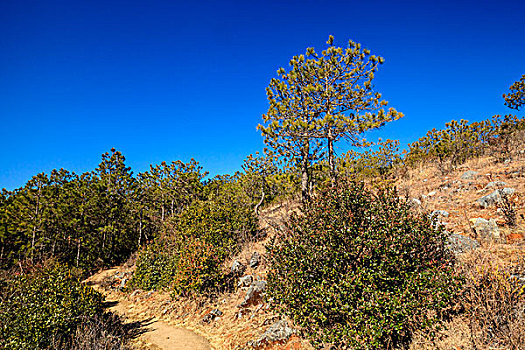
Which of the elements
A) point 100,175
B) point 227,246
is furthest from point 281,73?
point 100,175

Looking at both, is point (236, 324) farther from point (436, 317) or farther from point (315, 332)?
point (436, 317)

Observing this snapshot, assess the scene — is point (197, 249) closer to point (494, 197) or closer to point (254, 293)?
point (254, 293)

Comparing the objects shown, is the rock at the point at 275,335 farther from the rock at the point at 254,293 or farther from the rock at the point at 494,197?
the rock at the point at 494,197

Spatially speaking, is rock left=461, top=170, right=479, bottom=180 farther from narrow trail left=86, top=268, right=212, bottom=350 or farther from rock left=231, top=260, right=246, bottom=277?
narrow trail left=86, top=268, right=212, bottom=350

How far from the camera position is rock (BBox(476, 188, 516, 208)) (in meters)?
7.11

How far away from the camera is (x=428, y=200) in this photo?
9.08 meters

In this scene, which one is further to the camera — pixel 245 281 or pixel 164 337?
pixel 245 281

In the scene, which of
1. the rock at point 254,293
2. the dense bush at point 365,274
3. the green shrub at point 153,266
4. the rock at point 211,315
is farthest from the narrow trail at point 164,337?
the dense bush at point 365,274

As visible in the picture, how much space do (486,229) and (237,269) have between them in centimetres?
741

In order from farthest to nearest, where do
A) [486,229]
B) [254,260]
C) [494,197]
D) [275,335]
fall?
[254,260], [494,197], [275,335], [486,229]

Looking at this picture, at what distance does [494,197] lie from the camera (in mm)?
7172

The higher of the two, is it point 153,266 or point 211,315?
point 153,266

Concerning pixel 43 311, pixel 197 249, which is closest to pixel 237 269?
pixel 197 249

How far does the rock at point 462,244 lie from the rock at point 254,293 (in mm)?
4983
